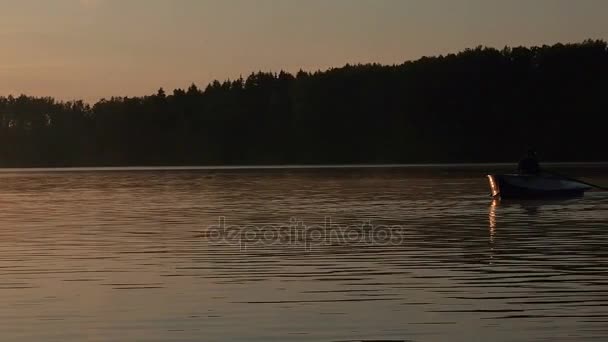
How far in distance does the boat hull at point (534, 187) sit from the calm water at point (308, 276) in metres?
8.87

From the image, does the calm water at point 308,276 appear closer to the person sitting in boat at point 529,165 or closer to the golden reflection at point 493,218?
the golden reflection at point 493,218

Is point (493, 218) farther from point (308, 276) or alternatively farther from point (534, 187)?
point (308, 276)

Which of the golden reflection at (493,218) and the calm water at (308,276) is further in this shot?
the golden reflection at (493,218)

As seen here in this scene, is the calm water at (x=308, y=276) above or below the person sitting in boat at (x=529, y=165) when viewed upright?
below

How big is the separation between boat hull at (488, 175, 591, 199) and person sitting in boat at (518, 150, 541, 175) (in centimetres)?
36

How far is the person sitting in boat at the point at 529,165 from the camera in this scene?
60.3 meters

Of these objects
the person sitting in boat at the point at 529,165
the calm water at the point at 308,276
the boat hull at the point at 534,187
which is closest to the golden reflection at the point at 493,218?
the calm water at the point at 308,276

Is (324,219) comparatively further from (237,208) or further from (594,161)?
(594,161)

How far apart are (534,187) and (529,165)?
147 centimetres

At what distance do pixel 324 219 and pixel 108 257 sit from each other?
17378 mm

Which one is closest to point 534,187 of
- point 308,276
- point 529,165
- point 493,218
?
point 529,165

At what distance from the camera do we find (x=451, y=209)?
54.8m

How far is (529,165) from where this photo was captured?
60.8 metres

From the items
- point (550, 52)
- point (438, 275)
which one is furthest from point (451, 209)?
point (550, 52)
